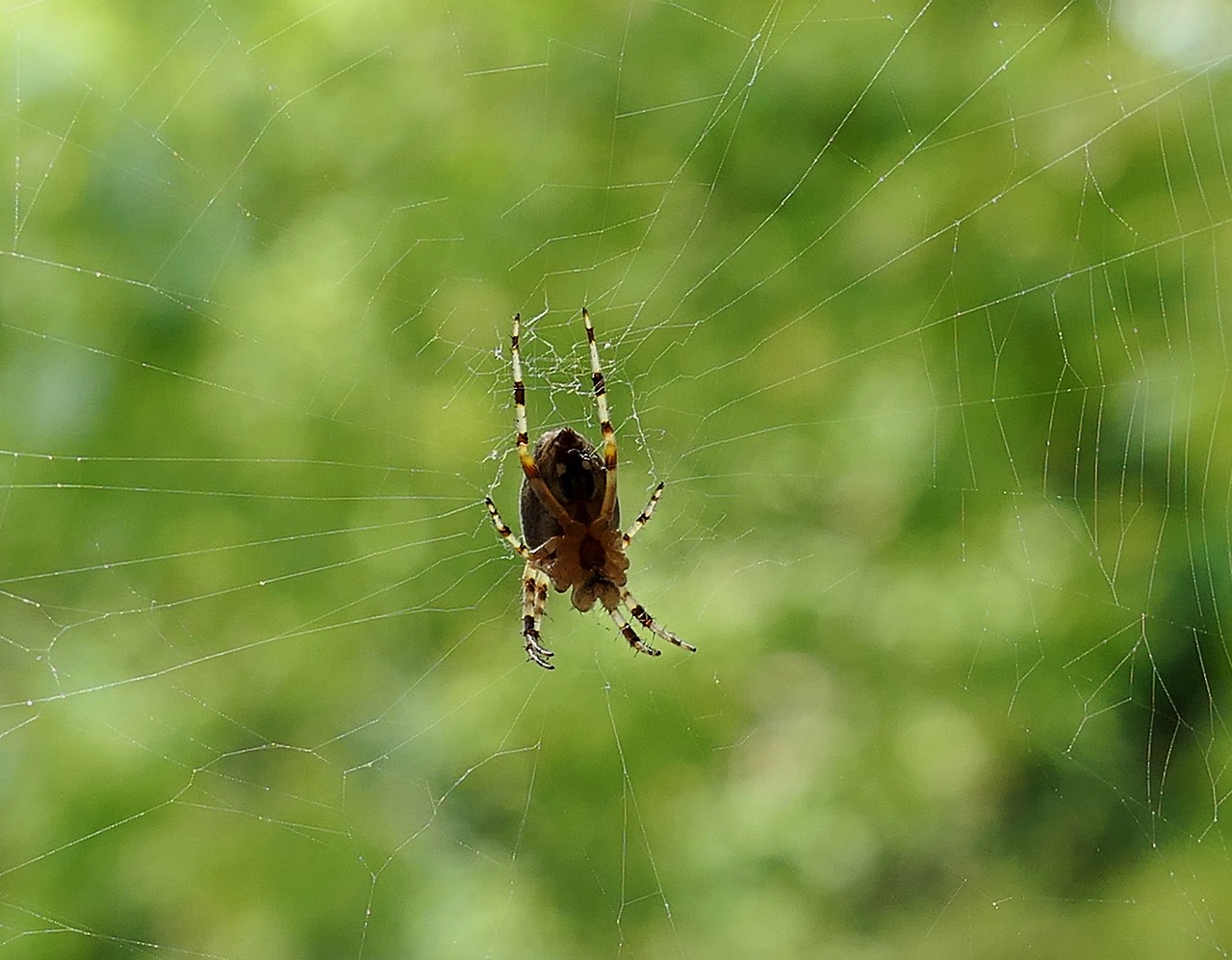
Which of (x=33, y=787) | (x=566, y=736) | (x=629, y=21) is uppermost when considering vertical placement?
(x=629, y=21)

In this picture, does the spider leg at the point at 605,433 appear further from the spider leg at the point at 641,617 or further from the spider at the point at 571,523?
the spider leg at the point at 641,617

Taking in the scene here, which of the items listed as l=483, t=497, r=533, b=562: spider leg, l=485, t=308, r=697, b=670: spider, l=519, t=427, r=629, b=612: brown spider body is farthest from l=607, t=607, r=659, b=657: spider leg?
l=483, t=497, r=533, b=562: spider leg

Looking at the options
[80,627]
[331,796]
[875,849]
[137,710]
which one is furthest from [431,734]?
[875,849]

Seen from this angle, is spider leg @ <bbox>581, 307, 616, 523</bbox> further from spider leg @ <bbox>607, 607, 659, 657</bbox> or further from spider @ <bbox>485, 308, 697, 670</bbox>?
spider leg @ <bbox>607, 607, 659, 657</bbox>

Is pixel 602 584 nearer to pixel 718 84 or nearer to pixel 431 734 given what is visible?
pixel 431 734

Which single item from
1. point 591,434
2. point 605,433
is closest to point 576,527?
point 605,433

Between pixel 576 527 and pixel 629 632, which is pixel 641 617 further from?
pixel 576 527
